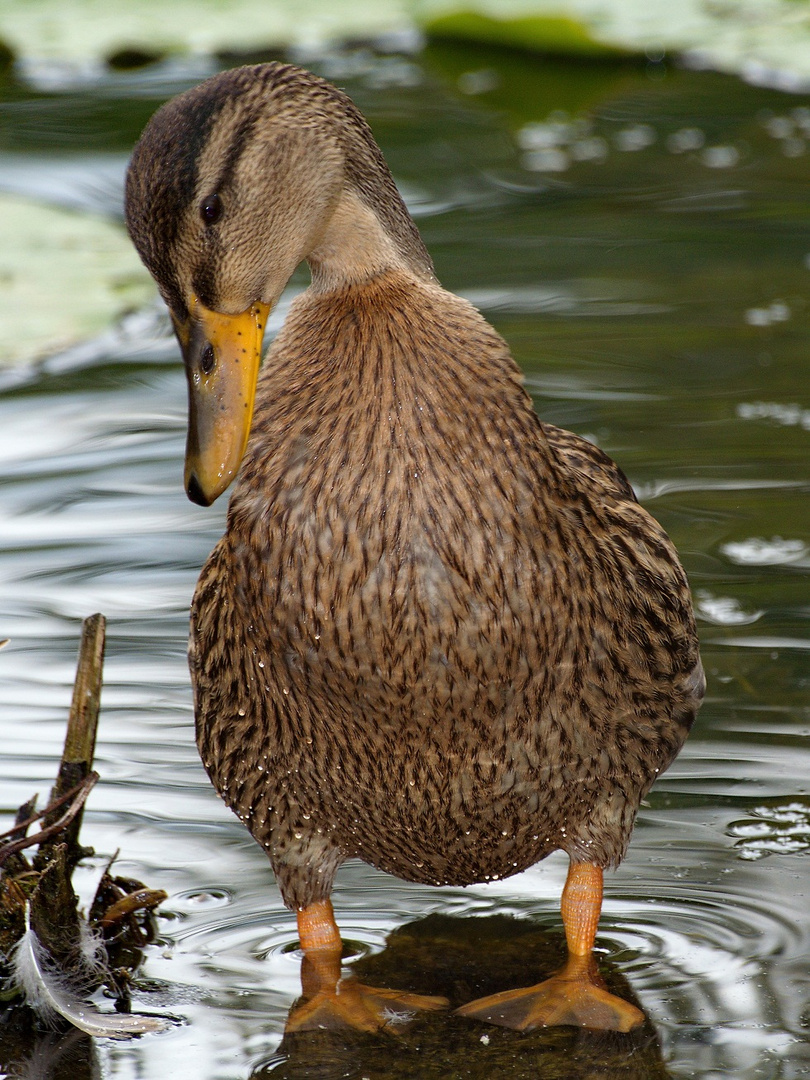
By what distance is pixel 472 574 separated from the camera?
2908 mm

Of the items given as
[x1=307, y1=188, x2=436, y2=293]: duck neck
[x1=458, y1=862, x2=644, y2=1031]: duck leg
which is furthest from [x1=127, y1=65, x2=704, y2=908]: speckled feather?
[x1=458, y1=862, x2=644, y2=1031]: duck leg

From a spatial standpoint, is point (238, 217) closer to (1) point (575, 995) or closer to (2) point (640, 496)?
(1) point (575, 995)

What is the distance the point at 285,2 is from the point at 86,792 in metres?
7.51

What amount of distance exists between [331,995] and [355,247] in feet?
4.60

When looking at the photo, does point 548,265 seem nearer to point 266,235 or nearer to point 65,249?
point 65,249

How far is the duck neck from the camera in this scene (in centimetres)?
302

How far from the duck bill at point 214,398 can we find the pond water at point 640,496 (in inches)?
41.1

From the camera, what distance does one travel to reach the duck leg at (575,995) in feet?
10.4

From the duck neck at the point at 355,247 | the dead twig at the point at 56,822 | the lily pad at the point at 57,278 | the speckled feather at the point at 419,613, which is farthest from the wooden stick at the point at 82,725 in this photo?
the lily pad at the point at 57,278

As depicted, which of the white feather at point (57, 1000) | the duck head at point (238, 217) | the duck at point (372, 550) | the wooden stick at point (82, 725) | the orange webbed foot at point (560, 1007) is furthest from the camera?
the wooden stick at point (82, 725)

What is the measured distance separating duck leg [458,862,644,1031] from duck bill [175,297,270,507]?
1117 millimetres

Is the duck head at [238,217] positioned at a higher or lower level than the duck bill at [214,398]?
higher

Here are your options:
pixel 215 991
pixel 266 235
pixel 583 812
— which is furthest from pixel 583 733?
pixel 266 235

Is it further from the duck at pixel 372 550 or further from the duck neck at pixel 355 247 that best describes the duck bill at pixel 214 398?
the duck neck at pixel 355 247
